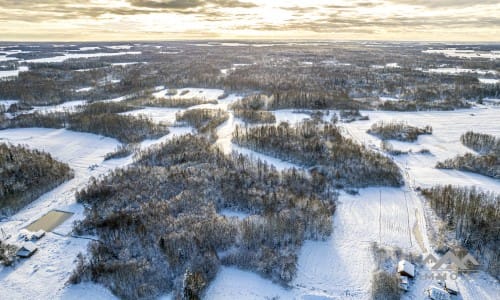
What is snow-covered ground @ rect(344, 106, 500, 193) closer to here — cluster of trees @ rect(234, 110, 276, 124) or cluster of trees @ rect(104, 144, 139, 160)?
cluster of trees @ rect(234, 110, 276, 124)

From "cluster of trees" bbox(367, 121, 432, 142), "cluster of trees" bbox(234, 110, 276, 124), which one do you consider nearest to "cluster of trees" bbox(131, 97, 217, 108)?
"cluster of trees" bbox(234, 110, 276, 124)

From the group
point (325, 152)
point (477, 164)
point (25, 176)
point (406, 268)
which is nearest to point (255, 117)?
point (325, 152)

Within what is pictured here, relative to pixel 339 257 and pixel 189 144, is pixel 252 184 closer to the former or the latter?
pixel 339 257

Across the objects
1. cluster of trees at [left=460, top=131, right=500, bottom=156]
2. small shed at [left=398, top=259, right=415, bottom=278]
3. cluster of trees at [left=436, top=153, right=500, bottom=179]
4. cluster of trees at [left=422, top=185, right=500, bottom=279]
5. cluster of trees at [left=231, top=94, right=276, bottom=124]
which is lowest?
small shed at [left=398, top=259, right=415, bottom=278]

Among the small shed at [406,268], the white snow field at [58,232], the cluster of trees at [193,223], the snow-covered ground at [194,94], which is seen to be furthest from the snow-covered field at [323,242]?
the snow-covered ground at [194,94]

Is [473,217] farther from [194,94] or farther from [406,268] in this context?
[194,94]

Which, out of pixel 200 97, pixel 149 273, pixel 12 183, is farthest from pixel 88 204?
pixel 200 97
